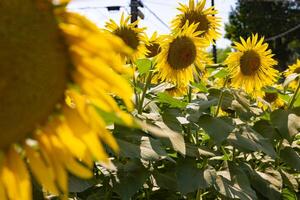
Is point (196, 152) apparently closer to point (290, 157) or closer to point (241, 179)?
point (241, 179)

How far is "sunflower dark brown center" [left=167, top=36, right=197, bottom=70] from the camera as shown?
2367 mm

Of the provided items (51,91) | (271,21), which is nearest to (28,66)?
(51,91)

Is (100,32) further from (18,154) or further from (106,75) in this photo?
(18,154)

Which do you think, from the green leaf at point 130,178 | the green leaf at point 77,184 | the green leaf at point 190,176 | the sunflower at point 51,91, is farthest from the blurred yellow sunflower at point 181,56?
the sunflower at point 51,91

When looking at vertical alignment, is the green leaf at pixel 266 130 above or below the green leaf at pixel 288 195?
above

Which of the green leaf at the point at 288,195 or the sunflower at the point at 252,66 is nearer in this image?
the green leaf at the point at 288,195

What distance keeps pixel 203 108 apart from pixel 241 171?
27cm

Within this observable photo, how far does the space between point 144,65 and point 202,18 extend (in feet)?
2.33

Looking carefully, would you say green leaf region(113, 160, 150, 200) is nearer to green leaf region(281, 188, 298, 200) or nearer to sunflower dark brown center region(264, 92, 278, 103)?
green leaf region(281, 188, 298, 200)

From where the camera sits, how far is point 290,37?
1231 inches

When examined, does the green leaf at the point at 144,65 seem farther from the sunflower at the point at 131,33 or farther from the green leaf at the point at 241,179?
the green leaf at the point at 241,179

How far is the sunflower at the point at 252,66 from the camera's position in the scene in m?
2.77

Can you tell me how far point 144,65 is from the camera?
2.22 meters

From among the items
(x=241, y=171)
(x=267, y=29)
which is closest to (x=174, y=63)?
(x=241, y=171)
